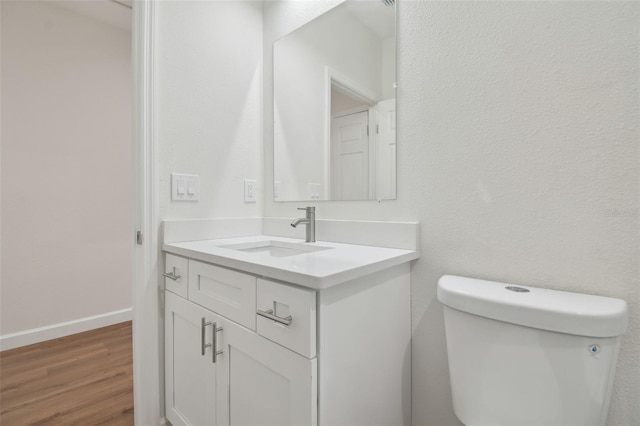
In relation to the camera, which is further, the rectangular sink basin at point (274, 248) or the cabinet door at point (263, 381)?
the rectangular sink basin at point (274, 248)

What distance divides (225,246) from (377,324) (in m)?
0.70

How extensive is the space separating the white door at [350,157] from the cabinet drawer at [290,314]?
2.06ft

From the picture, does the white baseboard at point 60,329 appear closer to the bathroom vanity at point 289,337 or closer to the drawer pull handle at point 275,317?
the bathroom vanity at point 289,337

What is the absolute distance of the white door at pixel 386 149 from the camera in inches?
46.2

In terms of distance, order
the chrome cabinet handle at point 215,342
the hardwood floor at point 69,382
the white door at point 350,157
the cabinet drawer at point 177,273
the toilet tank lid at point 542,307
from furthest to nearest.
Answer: the hardwood floor at point 69,382
the white door at point 350,157
the cabinet drawer at point 177,273
the chrome cabinet handle at point 215,342
the toilet tank lid at point 542,307

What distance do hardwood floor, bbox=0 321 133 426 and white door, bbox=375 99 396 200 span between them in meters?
1.53

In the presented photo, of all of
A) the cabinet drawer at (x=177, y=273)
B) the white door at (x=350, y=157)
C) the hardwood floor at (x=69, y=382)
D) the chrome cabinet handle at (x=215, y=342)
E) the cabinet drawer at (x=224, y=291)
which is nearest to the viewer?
the cabinet drawer at (x=224, y=291)

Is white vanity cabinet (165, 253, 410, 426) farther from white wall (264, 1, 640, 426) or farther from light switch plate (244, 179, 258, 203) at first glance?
light switch plate (244, 179, 258, 203)

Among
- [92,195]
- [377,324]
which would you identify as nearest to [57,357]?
[92,195]

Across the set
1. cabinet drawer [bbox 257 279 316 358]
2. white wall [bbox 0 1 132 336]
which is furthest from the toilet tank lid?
white wall [bbox 0 1 132 336]

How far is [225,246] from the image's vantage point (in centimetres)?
129

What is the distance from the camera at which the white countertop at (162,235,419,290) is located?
2.37 ft

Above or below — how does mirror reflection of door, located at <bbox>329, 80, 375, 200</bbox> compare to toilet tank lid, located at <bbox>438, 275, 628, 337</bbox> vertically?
above

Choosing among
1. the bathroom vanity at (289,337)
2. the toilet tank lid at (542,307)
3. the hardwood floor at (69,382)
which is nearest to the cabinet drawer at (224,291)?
the bathroom vanity at (289,337)
